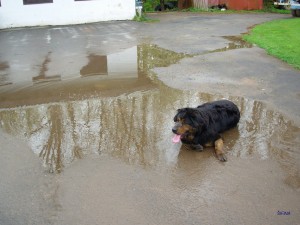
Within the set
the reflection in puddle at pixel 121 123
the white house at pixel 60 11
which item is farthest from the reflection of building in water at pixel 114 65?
the white house at pixel 60 11

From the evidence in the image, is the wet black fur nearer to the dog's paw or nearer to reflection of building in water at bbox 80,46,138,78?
the dog's paw

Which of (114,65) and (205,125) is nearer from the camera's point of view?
(205,125)

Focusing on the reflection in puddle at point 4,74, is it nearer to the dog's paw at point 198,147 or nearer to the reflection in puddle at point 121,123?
the reflection in puddle at point 121,123

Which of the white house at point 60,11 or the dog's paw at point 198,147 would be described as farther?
the white house at point 60,11

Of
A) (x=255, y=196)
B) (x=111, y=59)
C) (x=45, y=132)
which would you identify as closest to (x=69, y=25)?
(x=111, y=59)

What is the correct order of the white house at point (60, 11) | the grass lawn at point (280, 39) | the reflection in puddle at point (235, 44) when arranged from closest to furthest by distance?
the grass lawn at point (280, 39)
the reflection in puddle at point (235, 44)
the white house at point (60, 11)

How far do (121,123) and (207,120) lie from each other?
1803mm

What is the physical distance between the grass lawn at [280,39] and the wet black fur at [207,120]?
189 inches

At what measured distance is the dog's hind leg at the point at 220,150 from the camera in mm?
5176

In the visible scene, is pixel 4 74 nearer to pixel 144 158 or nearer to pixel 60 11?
pixel 144 158

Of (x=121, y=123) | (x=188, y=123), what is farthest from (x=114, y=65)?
(x=188, y=123)

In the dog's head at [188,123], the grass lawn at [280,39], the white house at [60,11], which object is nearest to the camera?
the dog's head at [188,123]

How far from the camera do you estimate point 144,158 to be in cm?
529

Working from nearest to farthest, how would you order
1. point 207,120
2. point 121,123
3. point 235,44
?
point 207,120 → point 121,123 → point 235,44
